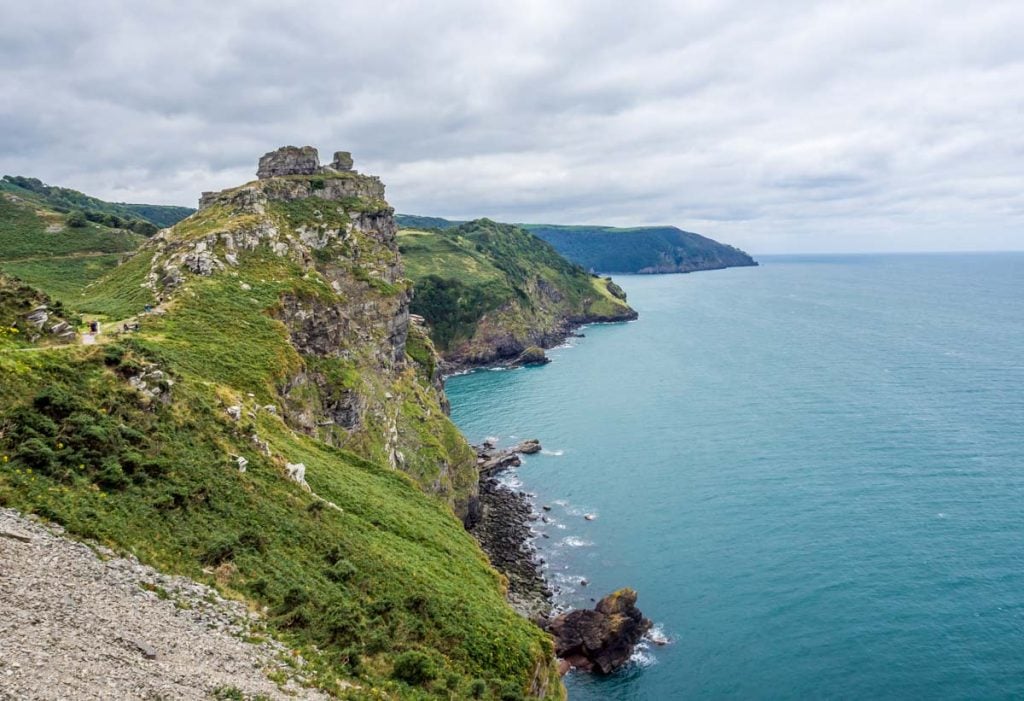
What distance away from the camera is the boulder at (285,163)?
10488 cm

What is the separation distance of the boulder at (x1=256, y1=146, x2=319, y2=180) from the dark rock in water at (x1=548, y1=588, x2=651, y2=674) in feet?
269

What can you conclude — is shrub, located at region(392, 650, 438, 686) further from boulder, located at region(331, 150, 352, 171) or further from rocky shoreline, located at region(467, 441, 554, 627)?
boulder, located at region(331, 150, 352, 171)

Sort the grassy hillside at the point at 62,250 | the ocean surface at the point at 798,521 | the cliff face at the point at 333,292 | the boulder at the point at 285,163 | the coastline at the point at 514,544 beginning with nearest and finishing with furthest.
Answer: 1. the ocean surface at the point at 798,521
2. the coastline at the point at 514,544
3. the cliff face at the point at 333,292
4. the grassy hillside at the point at 62,250
5. the boulder at the point at 285,163

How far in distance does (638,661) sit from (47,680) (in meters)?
51.9

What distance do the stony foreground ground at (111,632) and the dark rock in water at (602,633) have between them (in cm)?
4058

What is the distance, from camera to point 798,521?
268ft

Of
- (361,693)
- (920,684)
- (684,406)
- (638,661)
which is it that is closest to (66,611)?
(361,693)

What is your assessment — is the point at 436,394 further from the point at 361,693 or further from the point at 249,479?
the point at 361,693

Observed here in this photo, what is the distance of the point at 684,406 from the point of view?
139 meters

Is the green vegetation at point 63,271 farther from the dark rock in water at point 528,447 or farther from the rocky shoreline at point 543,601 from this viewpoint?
the dark rock in water at point 528,447

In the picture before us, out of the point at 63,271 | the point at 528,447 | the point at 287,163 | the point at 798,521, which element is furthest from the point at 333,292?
the point at 798,521

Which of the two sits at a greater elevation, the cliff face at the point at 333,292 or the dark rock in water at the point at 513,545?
the cliff face at the point at 333,292

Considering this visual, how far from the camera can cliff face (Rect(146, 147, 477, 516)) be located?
234 ft

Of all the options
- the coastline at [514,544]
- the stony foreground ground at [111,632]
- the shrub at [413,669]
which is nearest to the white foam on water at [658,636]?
the coastline at [514,544]
